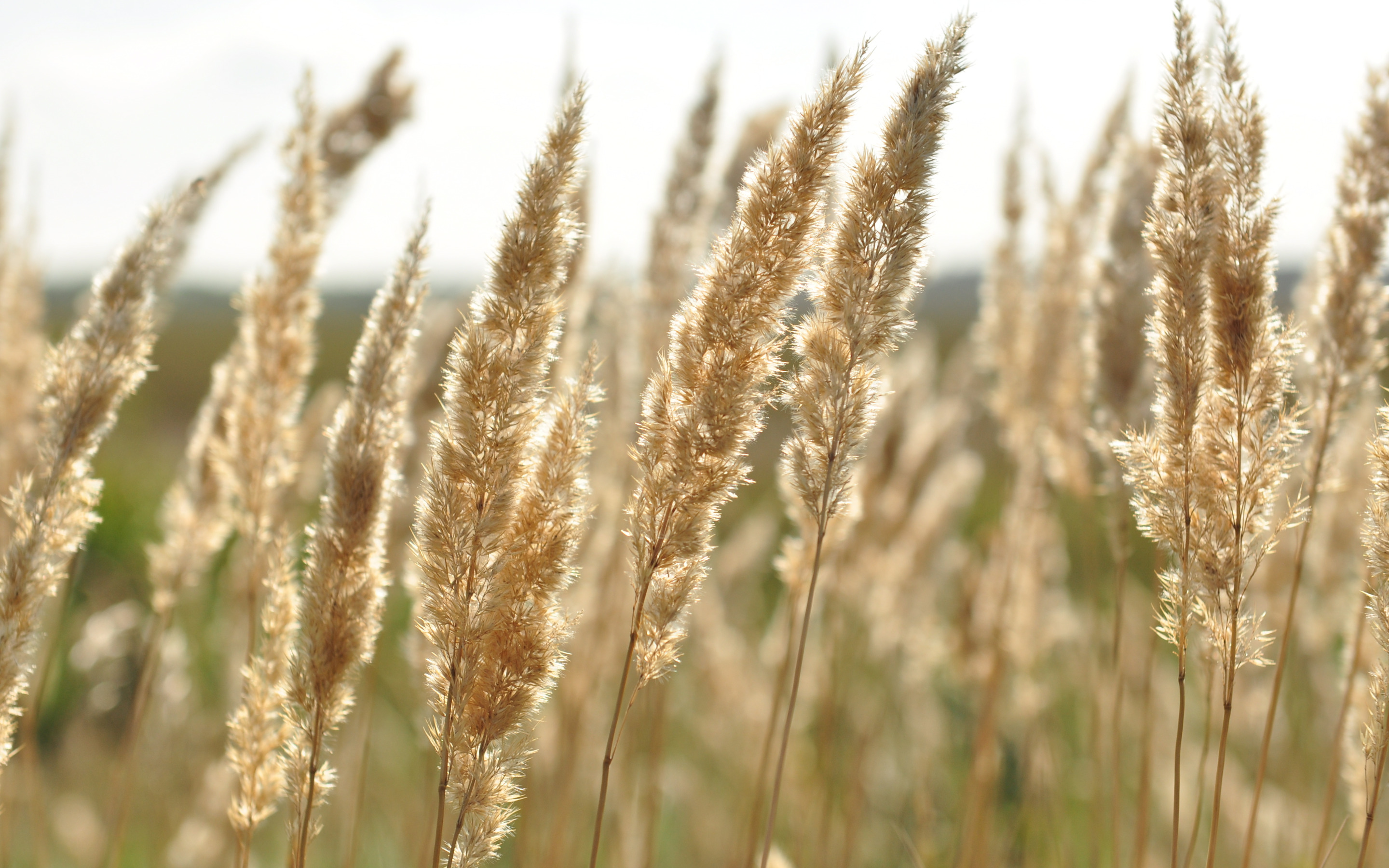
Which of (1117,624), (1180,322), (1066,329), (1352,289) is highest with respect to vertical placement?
(1066,329)

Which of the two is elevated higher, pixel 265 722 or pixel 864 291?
pixel 864 291

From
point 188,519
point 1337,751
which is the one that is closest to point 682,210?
point 188,519

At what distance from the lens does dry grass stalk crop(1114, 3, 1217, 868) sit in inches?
59.4

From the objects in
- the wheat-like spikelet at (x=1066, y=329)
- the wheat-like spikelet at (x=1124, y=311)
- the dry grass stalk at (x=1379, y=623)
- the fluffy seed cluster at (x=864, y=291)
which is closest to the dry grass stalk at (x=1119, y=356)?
the wheat-like spikelet at (x=1124, y=311)

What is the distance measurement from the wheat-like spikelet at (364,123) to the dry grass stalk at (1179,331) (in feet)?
6.91

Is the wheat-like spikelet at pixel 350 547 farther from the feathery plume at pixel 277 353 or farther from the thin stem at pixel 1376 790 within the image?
the thin stem at pixel 1376 790

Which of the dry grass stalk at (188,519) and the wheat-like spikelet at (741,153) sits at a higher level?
the wheat-like spikelet at (741,153)

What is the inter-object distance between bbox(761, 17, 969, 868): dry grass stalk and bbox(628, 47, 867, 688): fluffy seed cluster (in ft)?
0.31

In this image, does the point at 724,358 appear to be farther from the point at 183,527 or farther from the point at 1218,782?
the point at 183,527

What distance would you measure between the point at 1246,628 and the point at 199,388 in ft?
178

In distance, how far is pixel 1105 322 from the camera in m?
2.52

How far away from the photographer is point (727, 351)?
Result: 147 cm

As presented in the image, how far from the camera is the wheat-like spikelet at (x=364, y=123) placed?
2656mm

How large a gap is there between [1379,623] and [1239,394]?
0.50 m
